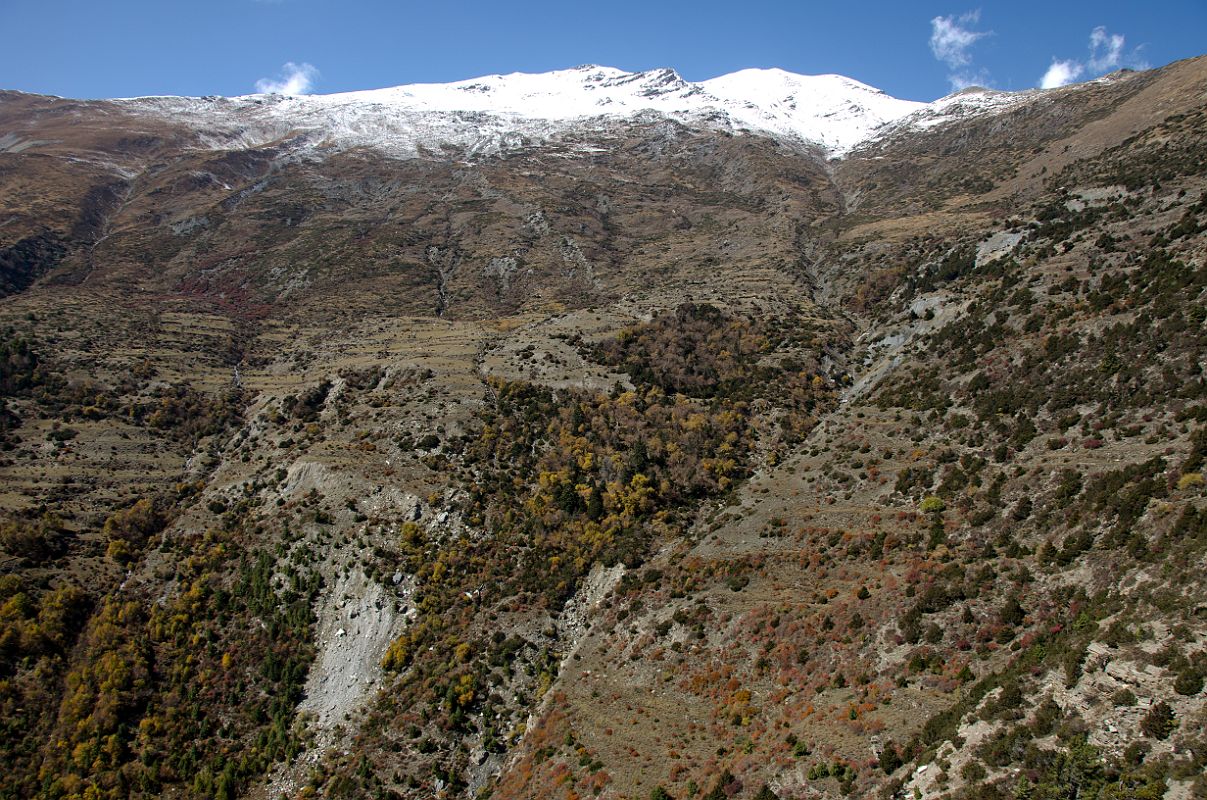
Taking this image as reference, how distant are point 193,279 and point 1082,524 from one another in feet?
503

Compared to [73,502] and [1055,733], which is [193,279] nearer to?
[73,502]

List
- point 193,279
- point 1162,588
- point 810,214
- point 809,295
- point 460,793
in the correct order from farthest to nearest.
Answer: point 810,214 < point 193,279 < point 809,295 < point 460,793 < point 1162,588

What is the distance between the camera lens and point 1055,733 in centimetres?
2030

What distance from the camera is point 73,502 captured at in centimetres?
5806

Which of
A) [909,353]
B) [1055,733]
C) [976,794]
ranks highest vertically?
[909,353]

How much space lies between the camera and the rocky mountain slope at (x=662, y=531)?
2658 centimetres

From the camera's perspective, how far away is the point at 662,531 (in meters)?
50.4

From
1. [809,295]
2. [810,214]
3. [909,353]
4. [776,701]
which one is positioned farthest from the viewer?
[810,214]

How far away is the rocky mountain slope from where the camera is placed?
26578mm

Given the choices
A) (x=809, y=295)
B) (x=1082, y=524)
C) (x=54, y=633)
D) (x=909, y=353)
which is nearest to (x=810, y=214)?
(x=809, y=295)

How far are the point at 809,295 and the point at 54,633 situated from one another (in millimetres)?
98666

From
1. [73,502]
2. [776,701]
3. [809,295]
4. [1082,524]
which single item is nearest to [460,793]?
[776,701]

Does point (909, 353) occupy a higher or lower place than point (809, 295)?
lower

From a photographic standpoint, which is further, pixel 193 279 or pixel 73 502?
pixel 193 279
